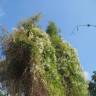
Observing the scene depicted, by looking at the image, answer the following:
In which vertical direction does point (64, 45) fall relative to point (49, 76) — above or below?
above

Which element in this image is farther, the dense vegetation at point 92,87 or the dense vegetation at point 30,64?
the dense vegetation at point 92,87

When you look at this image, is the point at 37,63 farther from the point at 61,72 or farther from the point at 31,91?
the point at 61,72

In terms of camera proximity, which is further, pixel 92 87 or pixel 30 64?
pixel 92 87

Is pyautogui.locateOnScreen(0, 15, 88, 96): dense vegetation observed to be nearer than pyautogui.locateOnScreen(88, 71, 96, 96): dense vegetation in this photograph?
Yes

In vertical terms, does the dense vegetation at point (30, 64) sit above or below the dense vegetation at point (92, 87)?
below

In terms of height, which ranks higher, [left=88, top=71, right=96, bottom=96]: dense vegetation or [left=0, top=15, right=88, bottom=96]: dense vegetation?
[left=88, top=71, right=96, bottom=96]: dense vegetation

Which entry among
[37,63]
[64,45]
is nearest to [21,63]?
[37,63]

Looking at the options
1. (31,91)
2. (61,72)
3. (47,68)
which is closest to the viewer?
(31,91)

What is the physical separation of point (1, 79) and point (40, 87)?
2.99ft

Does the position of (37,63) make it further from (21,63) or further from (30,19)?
(30,19)

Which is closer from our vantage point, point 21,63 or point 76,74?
point 21,63

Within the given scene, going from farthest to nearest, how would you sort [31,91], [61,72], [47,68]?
[61,72], [47,68], [31,91]

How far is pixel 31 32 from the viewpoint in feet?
29.0

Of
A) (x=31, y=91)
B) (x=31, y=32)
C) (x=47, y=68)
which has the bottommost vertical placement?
(x=31, y=91)
